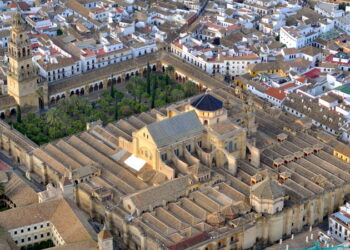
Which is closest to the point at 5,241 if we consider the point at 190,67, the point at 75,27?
the point at 190,67

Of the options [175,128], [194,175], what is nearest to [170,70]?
[175,128]

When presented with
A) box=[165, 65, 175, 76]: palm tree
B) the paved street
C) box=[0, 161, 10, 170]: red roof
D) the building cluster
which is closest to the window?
the building cluster

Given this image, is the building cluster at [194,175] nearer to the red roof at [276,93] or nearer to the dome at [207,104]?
the dome at [207,104]

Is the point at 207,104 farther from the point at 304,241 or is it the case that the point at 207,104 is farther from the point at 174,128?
the point at 304,241

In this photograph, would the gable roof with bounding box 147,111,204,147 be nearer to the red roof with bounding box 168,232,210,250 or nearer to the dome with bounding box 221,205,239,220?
the dome with bounding box 221,205,239,220

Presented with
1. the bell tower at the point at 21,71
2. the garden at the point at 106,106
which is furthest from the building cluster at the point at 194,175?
the bell tower at the point at 21,71

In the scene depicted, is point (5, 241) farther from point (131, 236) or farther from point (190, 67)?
point (190, 67)
